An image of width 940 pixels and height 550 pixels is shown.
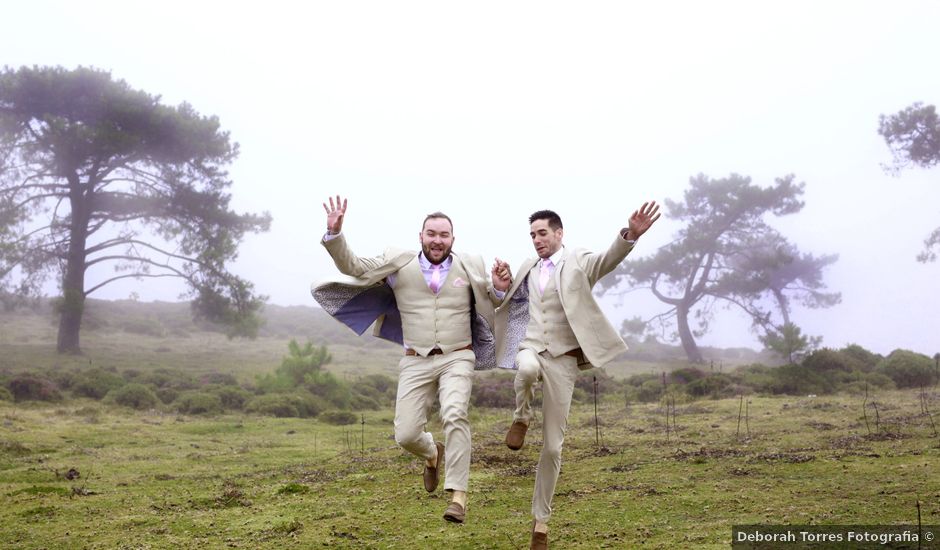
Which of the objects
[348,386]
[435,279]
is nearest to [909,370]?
[348,386]

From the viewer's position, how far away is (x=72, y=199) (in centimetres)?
3056

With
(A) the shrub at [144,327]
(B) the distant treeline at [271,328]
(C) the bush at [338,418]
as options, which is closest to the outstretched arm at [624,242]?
(C) the bush at [338,418]

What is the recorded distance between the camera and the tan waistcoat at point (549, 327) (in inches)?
255

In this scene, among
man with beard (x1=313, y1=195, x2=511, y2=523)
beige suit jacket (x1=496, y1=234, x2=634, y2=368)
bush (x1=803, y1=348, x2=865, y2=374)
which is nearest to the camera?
beige suit jacket (x1=496, y1=234, x2=634, y2=368)

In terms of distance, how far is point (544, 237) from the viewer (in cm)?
667

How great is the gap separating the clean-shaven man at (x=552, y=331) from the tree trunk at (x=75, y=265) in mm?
27150

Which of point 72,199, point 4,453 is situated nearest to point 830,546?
point 4,453

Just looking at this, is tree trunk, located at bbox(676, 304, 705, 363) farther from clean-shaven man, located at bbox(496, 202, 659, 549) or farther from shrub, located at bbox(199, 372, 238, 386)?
clean-shaven man, located at bbox(496, 202, 659, 549)

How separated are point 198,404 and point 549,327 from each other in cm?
1586

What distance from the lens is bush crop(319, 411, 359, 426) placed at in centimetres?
1867

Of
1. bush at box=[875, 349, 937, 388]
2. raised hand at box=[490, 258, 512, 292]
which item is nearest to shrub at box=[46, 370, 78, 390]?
raised hand at box=[490, 258, 512, 292]

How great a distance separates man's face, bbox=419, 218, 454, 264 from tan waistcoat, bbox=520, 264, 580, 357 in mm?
882

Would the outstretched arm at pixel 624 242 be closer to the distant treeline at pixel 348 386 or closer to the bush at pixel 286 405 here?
the distant treeline at pixel 348 386

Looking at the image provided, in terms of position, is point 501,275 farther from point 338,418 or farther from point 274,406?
point 274,406
